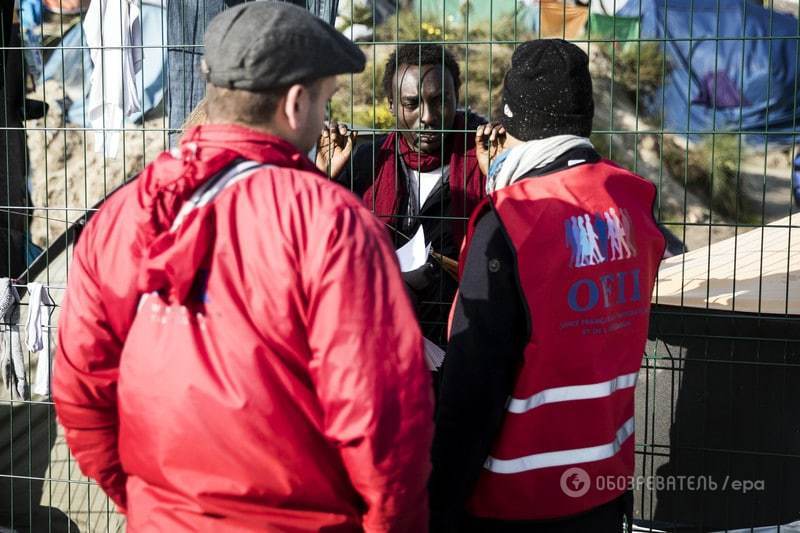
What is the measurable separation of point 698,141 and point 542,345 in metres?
5.33

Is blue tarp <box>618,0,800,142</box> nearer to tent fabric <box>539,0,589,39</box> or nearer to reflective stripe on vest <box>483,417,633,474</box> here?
tent fabric <box>539,0,589,39</box>

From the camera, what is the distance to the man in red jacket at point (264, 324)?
1.54 meters

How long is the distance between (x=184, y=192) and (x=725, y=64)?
17.2 ft

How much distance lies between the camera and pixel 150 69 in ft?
18.7

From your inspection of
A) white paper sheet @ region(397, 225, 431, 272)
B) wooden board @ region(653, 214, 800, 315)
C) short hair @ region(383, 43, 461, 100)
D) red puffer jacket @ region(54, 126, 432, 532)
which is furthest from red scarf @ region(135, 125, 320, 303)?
short hair @ region(383, 43, 461, 100)

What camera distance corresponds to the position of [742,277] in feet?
12.0

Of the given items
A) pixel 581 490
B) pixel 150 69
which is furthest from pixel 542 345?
pixel 150 69

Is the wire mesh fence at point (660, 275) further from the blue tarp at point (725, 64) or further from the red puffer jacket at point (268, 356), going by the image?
the red puffer jacket at point (268, 356)

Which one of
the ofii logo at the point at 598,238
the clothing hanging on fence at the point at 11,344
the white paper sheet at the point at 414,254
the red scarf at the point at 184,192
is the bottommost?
the clothing hanging on fence at the point at 11,344

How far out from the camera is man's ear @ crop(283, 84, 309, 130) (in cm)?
168

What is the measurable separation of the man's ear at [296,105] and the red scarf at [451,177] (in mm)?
1548

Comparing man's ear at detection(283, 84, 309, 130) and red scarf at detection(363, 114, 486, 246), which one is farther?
red scarf at detection(363, 114, 486, 246)

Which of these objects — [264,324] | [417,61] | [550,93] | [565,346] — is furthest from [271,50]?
[417,61]

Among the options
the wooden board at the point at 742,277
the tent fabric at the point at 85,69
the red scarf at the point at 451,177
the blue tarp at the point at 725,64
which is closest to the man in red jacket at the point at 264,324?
the red scarf at the point at 451,177
